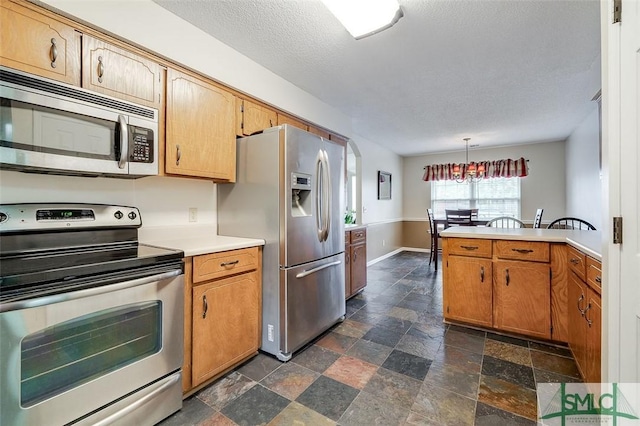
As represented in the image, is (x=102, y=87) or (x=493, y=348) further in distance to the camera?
(x=493, y=348)

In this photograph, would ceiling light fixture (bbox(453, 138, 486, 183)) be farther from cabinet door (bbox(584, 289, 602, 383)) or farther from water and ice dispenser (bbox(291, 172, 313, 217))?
water and ice dispenser (bbox(291, 172, 313, 217))

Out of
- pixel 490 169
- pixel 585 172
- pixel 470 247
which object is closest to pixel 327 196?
pixel 470 247

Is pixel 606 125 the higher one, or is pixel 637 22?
pixel 637 22

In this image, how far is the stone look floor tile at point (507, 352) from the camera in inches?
79.6

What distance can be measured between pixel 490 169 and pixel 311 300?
5.31m

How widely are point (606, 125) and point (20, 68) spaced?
2.40 meters

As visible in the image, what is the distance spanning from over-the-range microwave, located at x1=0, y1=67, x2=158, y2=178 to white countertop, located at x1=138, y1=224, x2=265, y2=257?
489mm

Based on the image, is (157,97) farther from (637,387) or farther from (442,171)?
(442,171)

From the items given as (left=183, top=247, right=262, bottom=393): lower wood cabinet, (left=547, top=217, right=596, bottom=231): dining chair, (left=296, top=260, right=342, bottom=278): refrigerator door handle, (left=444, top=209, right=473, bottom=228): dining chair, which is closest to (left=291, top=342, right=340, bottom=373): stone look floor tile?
(left=183, top=247, right=262, bottom=393): lower wood cabinet

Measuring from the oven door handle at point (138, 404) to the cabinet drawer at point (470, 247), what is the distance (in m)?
2.33

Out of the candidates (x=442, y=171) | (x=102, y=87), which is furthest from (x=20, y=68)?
(x=442, y=171)

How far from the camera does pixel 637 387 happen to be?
0.89 m

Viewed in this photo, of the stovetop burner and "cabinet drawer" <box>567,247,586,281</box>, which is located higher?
the stovetop burner
